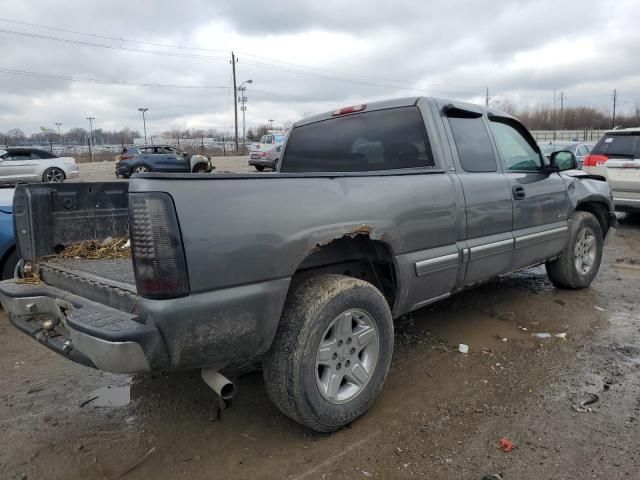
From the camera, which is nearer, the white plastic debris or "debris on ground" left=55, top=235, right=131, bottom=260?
"debris on ground" left=55, top=235, right=131, bottom=260

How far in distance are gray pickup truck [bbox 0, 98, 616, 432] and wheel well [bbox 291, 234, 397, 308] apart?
0.01 metres

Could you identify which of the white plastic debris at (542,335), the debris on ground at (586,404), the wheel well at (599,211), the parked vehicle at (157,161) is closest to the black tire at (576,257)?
the wheel well at (599,211)

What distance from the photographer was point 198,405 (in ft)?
10.3

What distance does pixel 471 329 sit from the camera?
4.32 meters

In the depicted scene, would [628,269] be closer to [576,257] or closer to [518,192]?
[576,257]

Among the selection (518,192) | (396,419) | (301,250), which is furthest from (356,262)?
(518,192)

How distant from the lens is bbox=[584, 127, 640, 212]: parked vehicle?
8.69m

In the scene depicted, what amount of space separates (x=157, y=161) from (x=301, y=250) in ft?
74.6

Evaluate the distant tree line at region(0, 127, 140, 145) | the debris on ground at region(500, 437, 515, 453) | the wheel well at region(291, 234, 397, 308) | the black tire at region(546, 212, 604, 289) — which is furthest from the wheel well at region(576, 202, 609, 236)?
the distant tree line at region(0, 127, 140, 145)

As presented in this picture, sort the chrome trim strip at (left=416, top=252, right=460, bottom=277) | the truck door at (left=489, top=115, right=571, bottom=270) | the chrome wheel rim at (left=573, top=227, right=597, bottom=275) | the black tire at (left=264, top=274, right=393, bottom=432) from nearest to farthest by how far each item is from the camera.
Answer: the black tire at (left=264, top=274, right=393, bottom=432) → the chrome trim strip at (left=416, top=252, right=460, bottom=277) → the truck door at (left=489, top=115, right=571, bottom=270) → the chrome wheel rim at (left=573, top=227, right=597, bottom=275)

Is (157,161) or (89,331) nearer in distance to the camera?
(89,331)

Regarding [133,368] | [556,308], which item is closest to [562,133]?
[556,308]

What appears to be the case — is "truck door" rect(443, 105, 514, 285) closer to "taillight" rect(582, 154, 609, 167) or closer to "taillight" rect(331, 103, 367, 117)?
"taillight" rect(331, 103, 367, 117)

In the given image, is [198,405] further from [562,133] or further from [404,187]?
[562,133]
